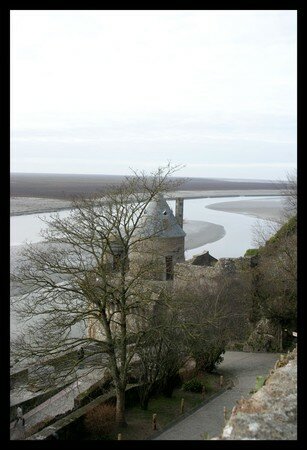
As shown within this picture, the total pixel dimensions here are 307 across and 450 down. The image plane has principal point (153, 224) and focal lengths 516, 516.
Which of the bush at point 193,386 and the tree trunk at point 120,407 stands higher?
the tree trunk at point 120,407

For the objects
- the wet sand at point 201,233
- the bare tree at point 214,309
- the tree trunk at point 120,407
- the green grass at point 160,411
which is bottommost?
the green grass at point 160,411

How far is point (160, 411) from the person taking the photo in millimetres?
18656

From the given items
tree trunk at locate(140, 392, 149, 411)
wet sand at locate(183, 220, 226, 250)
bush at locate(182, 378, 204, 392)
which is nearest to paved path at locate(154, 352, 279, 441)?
→ bush at locate(182, 378, 204, 392)

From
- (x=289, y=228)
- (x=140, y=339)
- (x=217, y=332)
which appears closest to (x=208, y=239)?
(x=289, y=228)

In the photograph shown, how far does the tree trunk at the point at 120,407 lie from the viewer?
16.7 meters

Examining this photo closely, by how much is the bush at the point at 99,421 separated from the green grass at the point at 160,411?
1.35ft

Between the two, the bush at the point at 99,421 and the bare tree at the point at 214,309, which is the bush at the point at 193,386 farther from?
the bush at the point at 99,421

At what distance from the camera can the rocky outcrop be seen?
12.4 ft

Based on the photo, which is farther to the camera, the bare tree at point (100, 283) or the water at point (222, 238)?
the water at point (222, 238)

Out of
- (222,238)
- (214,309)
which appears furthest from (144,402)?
(222,238)

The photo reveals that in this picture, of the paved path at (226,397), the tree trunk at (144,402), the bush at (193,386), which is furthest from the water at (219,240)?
the paved path at (226,397)

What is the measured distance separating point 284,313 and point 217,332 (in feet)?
15.9
